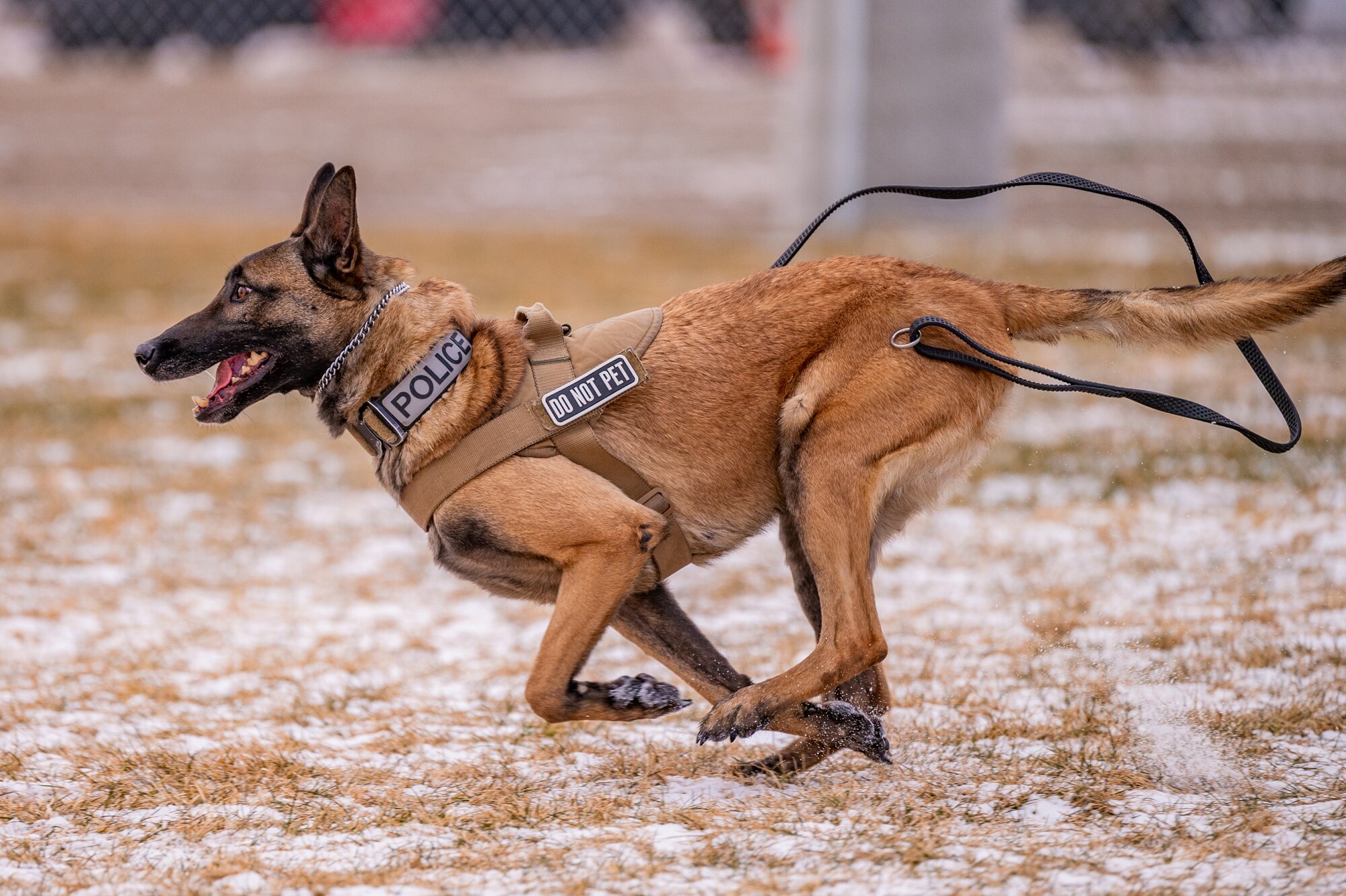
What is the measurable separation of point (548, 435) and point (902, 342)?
89cm

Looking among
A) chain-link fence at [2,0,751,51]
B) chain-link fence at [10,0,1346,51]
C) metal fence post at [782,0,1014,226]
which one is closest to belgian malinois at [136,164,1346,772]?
metal fence post at [782,0,1014,226]

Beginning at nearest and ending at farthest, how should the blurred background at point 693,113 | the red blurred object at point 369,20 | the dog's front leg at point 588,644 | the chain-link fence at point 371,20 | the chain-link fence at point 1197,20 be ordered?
the dog's front leg at point 588,644
the blurred background at point 693,113
the chain-link fence at point 1197,20
the chain-link fence at point 371,20
the red blurred object at point 369,20

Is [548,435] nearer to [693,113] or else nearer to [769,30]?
[693,113]

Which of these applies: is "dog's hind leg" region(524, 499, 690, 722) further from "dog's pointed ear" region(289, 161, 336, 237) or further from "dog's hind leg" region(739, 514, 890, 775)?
"dog's pointed ear" region(289, 161, 336, 237)

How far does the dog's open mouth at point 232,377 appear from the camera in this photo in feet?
11.3

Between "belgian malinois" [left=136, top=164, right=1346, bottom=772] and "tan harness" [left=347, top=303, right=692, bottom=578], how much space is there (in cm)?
3

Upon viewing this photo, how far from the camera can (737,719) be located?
328cm

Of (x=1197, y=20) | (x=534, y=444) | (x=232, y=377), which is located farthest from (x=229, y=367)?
(x=1197, y=20)

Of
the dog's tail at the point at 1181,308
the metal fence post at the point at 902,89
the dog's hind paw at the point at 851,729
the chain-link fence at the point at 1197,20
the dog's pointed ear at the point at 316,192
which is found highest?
the chain-link fence at the point at 1197,20

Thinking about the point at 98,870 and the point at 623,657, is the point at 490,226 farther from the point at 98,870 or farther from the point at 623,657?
the point at 98,870

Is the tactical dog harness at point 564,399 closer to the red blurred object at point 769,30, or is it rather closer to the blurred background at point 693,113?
the blurred background at point 693,113

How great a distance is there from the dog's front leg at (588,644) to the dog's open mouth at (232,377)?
942 mm

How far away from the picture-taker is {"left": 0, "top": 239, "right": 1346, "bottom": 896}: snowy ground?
2.89 meters

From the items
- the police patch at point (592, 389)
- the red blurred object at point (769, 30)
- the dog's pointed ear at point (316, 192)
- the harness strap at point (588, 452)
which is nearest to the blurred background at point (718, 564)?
the harness strap at point (588, 452)
